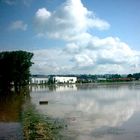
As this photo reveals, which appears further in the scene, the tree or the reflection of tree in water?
the tree

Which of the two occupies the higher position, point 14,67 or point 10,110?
point 14,67

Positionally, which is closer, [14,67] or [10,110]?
[10,110]

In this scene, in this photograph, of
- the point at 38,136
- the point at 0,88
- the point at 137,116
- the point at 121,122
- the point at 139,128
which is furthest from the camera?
the point at 0,88

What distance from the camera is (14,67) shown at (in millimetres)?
105688

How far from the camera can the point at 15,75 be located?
347 ft

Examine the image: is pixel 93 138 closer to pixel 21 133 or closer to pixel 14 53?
pixel 21 133

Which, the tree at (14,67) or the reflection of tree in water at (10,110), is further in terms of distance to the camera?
the tree at (14,67)

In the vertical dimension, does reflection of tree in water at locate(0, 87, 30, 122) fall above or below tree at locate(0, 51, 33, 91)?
below

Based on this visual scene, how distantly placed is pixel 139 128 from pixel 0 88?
7911cm

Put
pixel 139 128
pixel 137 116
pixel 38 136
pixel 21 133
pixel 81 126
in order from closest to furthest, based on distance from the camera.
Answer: pixel 38 136 < pixel 21 133 < pixel 139 128 < pixel 81 126 < pixel 137 116

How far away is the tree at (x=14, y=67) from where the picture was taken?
10500 cm

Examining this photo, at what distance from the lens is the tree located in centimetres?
10500

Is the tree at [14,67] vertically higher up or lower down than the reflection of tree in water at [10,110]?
higher up

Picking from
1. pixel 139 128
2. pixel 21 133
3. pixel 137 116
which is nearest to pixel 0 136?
pixel 21 133
